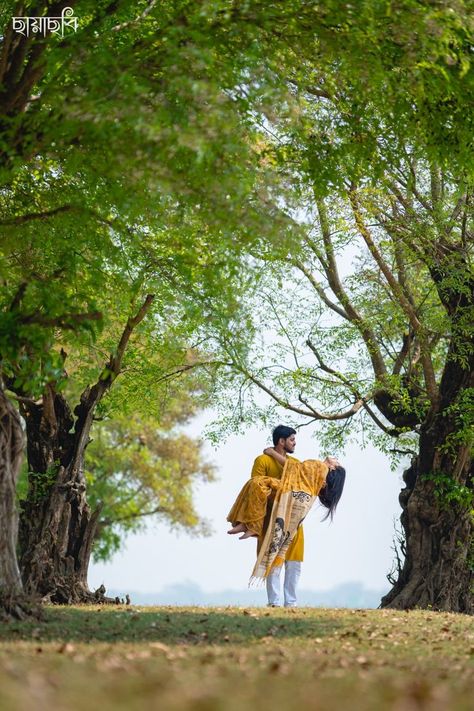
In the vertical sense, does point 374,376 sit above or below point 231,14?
below

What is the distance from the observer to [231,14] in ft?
39.0

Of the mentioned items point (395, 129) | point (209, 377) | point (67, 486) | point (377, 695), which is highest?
point (395, 129)

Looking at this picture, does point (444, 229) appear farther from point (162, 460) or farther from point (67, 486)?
point (162, 460)

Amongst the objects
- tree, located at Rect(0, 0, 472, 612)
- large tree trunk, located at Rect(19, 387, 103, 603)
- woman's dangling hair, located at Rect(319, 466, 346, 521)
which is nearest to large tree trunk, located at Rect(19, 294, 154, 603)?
large tree trunk, located at Rect(19, 387, 103, 603)

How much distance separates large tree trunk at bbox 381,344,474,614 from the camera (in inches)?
729

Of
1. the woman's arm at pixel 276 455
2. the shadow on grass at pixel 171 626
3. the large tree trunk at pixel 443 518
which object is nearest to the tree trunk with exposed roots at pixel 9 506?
the shadow on grass at pixel 171 626

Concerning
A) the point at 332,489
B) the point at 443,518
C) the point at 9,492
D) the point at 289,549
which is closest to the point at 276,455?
the point at 332,489

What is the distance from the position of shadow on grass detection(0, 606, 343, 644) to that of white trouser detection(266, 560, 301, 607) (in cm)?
220

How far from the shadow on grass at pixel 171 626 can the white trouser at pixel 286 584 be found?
220cm

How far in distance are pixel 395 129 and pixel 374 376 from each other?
7.83m

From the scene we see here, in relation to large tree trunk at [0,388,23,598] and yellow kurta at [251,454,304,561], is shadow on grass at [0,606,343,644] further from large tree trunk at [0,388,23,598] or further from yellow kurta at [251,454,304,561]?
yellow kurta at [251,454,304,561]

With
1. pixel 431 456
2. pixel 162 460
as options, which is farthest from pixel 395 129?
pixel 162 460

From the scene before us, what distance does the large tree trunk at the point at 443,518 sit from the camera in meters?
18.5

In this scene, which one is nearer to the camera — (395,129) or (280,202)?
(280,202)
